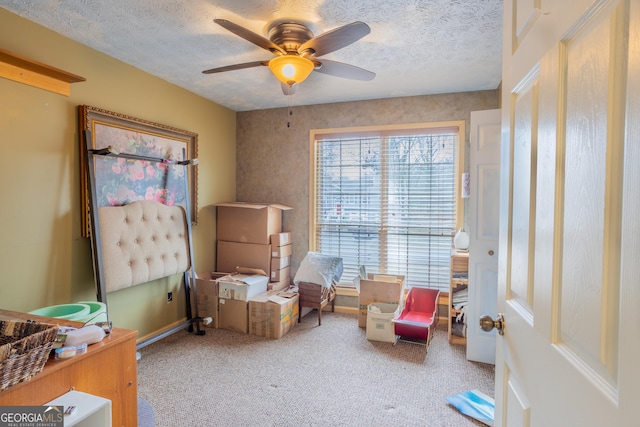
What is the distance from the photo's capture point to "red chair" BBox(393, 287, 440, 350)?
3023 mm

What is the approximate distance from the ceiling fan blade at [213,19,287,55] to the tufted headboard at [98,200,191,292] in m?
1.74

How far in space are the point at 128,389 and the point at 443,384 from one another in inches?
A: 81.9

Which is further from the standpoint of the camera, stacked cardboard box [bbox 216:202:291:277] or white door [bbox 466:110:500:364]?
stacked cardboard box [bbox 216:202:291:277]

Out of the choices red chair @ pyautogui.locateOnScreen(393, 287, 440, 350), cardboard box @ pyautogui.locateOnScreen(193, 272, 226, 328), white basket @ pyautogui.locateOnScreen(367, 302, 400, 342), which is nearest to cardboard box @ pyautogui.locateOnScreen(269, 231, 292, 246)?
cardboard box @ pyautogui.locateOnScreen(193, 272, 226, 328)

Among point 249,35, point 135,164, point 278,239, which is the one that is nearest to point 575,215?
point 249,35

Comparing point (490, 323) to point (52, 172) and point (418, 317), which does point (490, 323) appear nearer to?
point (418, 317)

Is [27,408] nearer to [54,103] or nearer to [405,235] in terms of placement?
[54,103]

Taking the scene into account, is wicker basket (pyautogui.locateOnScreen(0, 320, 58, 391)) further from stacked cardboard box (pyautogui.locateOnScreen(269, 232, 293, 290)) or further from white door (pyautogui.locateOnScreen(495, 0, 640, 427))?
stacked cardboard box (pyautogui.locateOnScreen(269, 232, 293, 290))

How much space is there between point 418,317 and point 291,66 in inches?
105

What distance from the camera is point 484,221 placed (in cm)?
270

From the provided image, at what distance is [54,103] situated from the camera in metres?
2.40

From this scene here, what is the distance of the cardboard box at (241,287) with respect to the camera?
3.40 metres

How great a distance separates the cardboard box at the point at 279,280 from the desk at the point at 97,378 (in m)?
2.38

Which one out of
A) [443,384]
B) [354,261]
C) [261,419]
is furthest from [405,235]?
[261,419]
